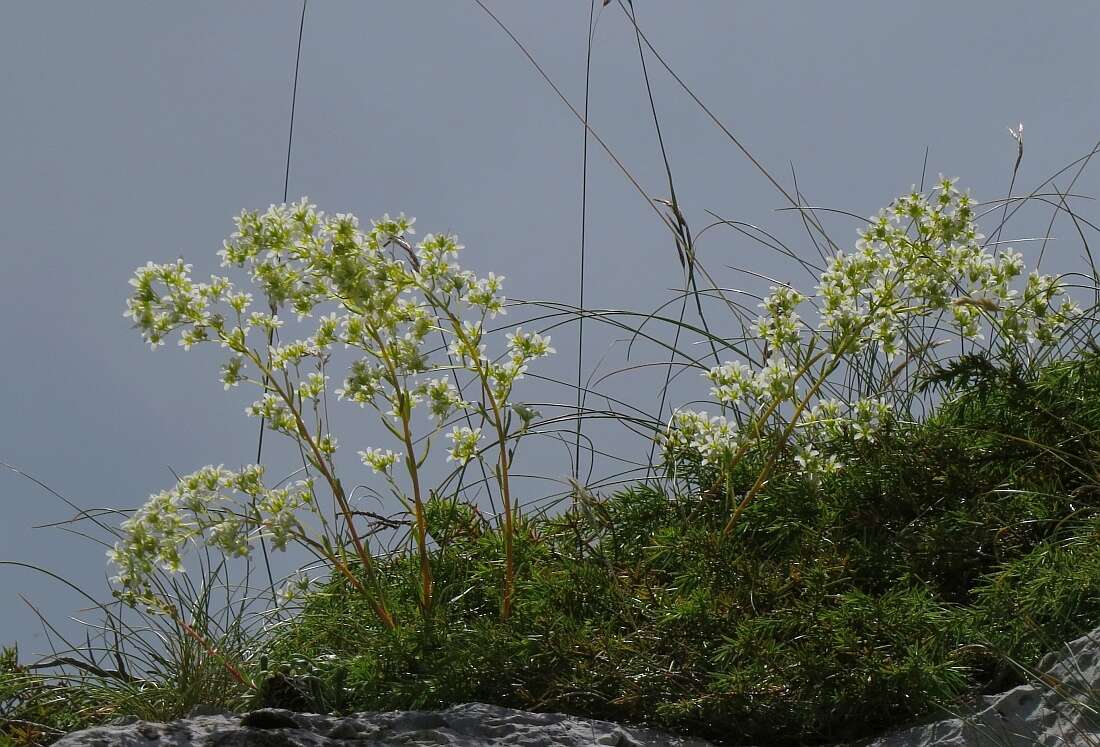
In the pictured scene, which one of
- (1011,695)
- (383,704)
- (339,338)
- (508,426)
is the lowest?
(1011,695)

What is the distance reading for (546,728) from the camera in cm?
263

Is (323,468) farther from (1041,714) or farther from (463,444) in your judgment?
(1041,714)

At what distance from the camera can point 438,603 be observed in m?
3.37

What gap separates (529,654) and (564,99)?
2.60 metres

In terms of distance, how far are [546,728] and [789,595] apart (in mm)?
925

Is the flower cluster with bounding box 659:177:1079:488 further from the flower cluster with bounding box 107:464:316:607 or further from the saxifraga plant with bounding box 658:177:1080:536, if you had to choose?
the flower cluster with bounding box 107:464:316:607

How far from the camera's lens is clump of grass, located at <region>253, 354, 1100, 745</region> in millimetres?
2791

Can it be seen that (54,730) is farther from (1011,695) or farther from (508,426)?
(1011,695)

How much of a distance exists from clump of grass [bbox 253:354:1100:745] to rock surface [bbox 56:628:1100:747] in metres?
0.13

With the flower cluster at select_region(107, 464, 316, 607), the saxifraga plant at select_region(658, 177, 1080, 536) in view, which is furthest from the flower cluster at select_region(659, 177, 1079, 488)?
the flower cluster at select_region(107, 464, 316, 607)

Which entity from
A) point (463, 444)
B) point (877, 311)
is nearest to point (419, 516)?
point (463, 444)

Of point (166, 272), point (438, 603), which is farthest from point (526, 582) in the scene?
point (166, 272)

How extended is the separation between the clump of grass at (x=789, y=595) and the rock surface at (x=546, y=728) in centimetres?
13

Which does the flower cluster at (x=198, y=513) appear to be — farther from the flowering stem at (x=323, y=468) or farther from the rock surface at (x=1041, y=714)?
the rock surface at (x=1041, y=714)
